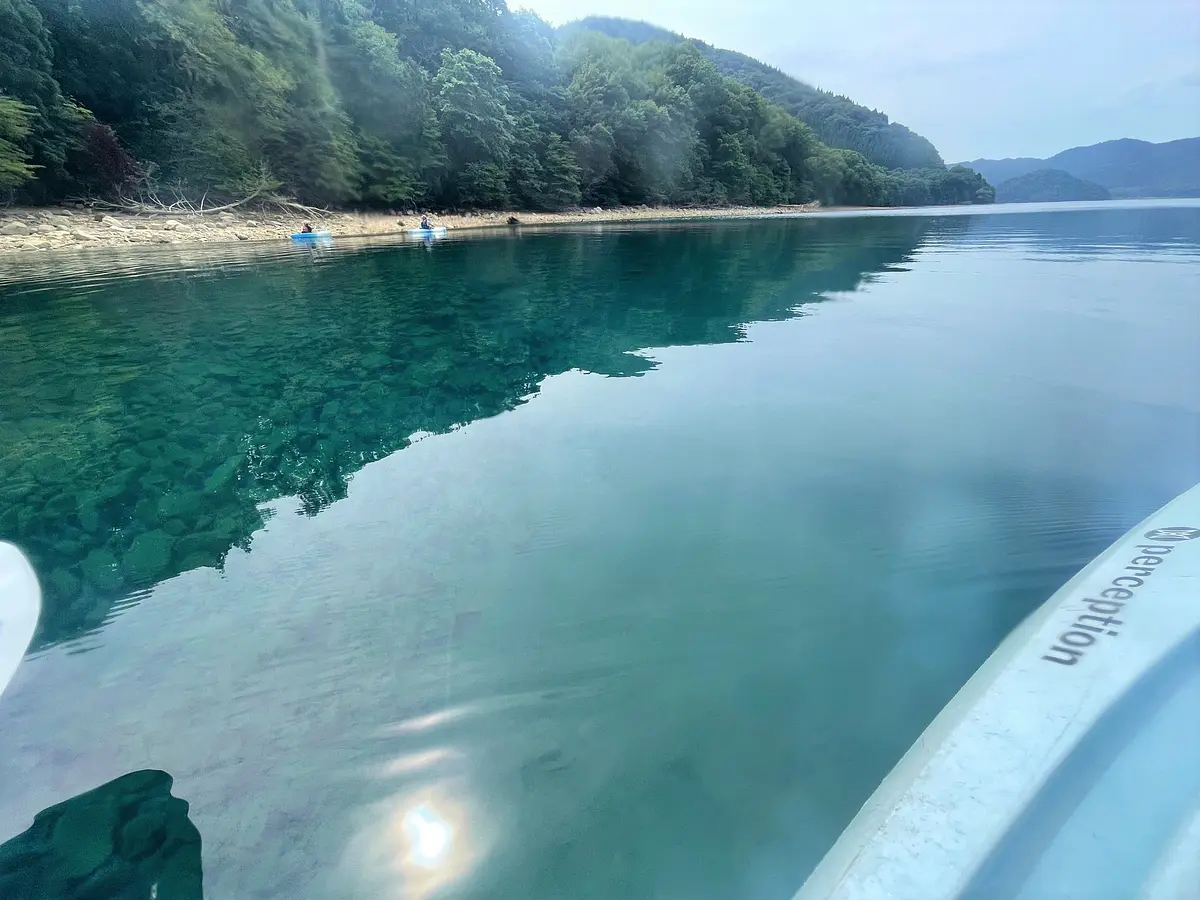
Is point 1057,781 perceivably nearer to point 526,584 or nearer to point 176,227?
point 526,584

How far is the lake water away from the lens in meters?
2.46

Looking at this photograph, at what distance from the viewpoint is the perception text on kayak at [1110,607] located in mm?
2465

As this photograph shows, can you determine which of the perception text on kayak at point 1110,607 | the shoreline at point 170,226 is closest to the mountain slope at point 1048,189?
the shoreline at point 170,226

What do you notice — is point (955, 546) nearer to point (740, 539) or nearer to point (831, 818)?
point (740, 539)

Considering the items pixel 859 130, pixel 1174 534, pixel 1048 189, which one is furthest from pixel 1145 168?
pixel 1174 534

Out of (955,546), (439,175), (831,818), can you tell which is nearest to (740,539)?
(955,546)

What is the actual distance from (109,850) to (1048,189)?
190 metres

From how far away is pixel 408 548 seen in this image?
14.6 ft

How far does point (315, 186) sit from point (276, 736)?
49572 millimetres

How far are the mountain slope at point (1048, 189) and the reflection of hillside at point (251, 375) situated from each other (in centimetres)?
15951

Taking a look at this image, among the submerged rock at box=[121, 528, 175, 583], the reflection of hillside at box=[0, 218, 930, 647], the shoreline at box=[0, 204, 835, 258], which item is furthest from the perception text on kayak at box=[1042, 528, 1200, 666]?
the shoreline at box=[0, 204, 835, 258]

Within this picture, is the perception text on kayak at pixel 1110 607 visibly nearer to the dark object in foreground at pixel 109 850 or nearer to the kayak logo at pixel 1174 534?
the kayak logo at pixel 1174 534

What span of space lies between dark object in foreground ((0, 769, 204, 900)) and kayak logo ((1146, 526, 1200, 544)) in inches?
194

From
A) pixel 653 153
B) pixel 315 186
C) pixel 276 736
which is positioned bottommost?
→ pixel 276 736
